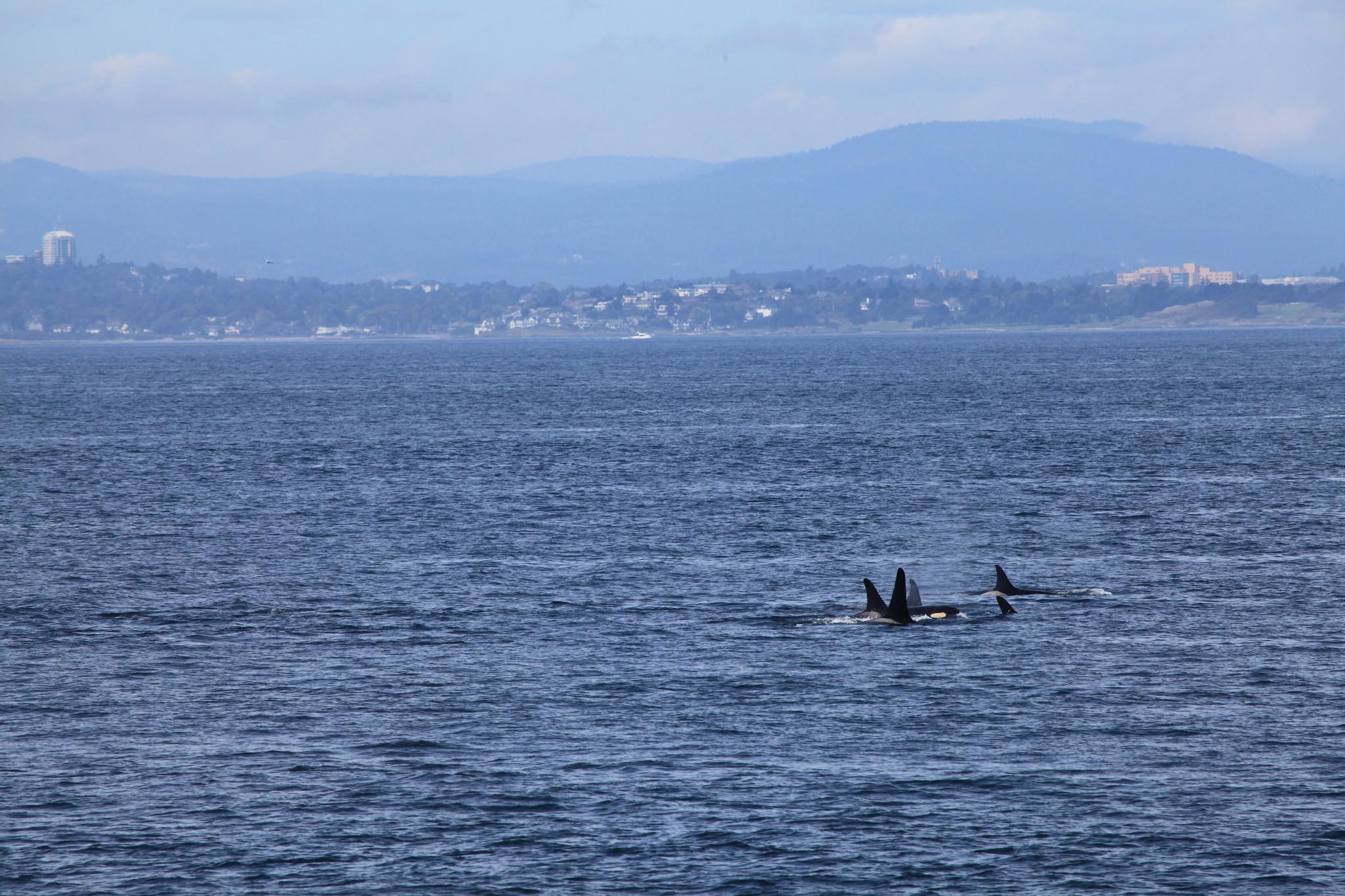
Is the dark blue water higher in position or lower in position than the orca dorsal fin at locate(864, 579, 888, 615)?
lower

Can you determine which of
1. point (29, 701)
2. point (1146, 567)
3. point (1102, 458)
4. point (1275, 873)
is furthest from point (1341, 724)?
point (1102, 458)

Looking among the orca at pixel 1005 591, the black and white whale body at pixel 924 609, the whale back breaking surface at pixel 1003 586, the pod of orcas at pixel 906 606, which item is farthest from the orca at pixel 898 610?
the whale back breaking surface at pixel 1003 586

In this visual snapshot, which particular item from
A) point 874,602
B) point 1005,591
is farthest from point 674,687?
point 1005,591

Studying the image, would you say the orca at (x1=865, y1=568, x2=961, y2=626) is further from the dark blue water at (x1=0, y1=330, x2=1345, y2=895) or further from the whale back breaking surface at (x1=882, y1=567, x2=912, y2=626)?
the dark blue water at (x1=0, y1=330, x2=1345, y2=895)

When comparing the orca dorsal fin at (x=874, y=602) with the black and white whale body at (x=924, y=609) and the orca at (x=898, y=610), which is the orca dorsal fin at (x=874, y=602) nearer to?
the orca at (x=898, y=610)

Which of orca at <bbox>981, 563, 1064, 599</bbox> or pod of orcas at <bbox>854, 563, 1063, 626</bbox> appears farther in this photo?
orca at <bbox>981, 563, 1064, 599</bbox>

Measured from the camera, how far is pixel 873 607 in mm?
44219

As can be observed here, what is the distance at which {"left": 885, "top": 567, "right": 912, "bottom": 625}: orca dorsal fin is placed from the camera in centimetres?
4347

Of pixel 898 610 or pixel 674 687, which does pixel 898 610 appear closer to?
pixel 898 610

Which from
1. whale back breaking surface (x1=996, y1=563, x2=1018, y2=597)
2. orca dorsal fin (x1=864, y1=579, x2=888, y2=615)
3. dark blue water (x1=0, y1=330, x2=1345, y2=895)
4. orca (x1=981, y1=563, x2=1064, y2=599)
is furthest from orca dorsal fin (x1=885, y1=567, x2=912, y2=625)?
whale back breaking surface (x1=996, y1=563, x2=1018, y2=597)

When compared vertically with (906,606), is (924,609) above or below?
below

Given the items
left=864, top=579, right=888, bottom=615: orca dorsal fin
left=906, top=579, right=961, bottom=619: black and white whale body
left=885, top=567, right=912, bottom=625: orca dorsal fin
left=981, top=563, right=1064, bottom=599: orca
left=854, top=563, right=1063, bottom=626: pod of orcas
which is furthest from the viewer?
left=981, top=563, right=1064, bottom=599: orca

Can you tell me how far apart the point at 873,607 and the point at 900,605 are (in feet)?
3.02

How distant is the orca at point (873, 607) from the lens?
144 ft
